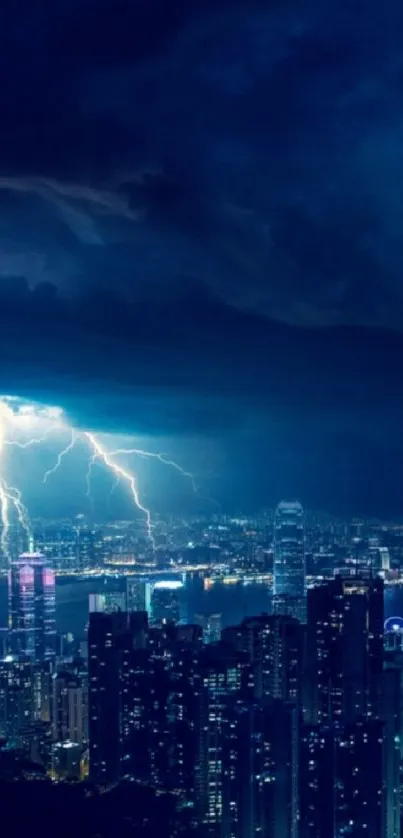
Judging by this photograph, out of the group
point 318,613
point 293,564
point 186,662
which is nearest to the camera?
point 186,662

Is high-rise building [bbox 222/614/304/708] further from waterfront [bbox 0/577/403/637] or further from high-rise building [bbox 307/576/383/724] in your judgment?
waterfront [bbox 0/577/403/637]

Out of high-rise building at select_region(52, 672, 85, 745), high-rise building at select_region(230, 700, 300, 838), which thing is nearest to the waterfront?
high-rise building at select_region(52, 672, 85, 745)

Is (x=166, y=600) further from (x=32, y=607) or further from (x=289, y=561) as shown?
(x=289, y=561)

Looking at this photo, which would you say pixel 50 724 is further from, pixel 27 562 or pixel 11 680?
pixel 27 562

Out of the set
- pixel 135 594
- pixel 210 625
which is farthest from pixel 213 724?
pixel 135 594

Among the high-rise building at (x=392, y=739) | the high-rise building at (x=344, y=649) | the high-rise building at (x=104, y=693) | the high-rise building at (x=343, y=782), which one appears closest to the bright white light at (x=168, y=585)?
the high-rise building at (x=104, y=693)

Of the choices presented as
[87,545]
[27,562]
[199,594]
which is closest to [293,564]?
[199,594]
